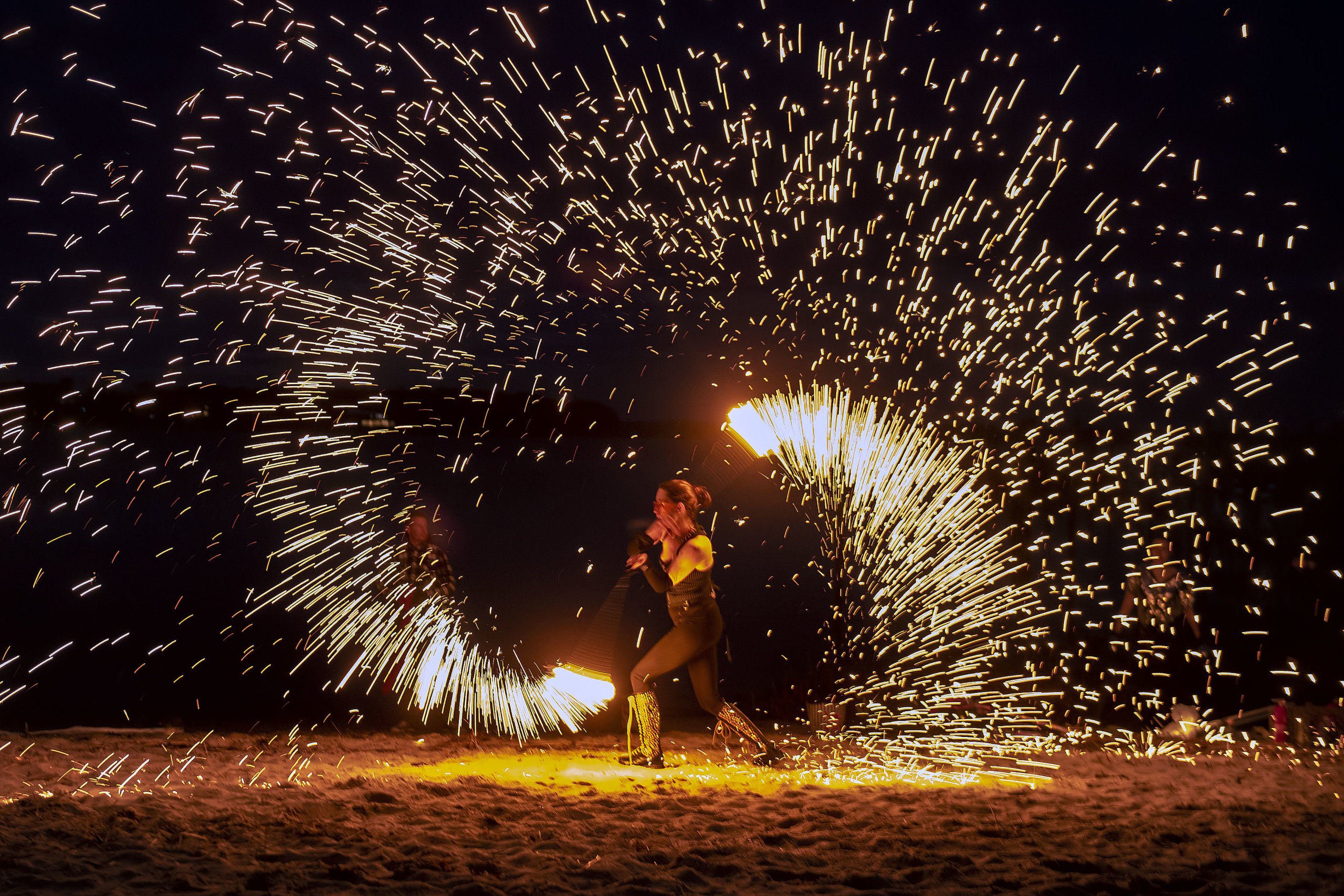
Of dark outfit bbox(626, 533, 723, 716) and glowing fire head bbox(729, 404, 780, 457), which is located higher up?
glowing fire head bbox(729, 404, 780, 457)

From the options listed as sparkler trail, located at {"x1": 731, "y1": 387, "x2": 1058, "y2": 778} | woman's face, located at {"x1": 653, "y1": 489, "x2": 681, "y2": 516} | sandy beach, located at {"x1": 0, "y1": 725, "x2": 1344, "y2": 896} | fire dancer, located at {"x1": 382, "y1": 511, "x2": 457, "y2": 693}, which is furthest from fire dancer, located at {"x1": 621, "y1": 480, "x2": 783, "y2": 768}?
fire dancer, located at {"x1": 382, "y1": 511, "x2": 457, "y2": 693}

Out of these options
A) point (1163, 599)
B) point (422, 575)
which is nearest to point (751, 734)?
point (422, 575)

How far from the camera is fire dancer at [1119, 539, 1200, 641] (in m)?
6.90

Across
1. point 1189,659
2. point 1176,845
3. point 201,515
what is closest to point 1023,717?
point 1189,659

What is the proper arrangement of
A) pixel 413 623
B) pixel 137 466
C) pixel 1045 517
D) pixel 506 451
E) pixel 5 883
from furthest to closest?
pixel 506 451
pixel 137 466
pixel 1045 517
pixel 413 623
pixel 5 883

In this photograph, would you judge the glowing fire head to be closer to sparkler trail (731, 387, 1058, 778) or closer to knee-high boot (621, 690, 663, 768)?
sparkler trail (731, 387, 1058, 778)

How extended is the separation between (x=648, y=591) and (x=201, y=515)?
21.2 m

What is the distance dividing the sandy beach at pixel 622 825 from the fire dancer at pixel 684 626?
0.66 ft

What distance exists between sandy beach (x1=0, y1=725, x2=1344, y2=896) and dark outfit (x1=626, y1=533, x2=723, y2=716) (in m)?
0.45

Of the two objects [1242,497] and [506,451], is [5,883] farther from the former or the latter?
[506,451]

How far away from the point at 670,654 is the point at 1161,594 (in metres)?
3.49

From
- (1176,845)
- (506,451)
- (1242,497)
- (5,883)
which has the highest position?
(506,451)

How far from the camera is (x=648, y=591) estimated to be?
51.8 feet

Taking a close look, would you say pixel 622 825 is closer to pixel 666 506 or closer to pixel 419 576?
pixel 666 506
